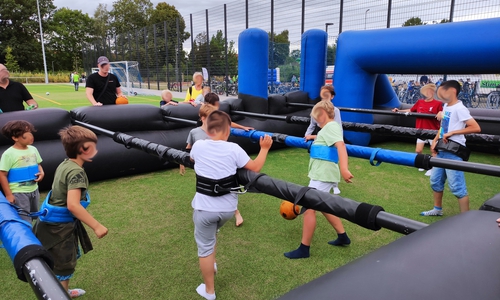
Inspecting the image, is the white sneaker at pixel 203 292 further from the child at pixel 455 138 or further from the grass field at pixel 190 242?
the child at pixel 455 138

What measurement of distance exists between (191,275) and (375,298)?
238 cm

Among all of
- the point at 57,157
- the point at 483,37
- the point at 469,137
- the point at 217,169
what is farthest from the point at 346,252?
the point at 483,37

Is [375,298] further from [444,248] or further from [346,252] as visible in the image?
[346,252]

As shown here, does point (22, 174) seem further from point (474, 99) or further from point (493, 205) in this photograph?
point (474, 99)

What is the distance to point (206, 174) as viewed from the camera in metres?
2.35

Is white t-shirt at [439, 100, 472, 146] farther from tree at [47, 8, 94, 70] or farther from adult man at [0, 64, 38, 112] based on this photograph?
tree at [47, 8, 94, 70]

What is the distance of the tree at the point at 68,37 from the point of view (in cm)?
5362

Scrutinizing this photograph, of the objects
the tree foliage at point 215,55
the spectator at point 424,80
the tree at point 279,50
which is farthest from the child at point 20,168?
the tree foliage at point 215,55

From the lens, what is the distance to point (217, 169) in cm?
232

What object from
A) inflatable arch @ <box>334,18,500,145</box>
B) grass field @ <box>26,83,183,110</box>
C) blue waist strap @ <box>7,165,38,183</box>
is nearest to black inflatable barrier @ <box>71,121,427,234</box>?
blue waist strap @ <box>7,165,38,183</box>

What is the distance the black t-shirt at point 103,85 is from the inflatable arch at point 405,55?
502 cm

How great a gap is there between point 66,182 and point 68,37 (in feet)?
204

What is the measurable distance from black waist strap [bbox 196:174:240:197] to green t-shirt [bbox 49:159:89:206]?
774 millimetres

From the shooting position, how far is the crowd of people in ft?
7.44
